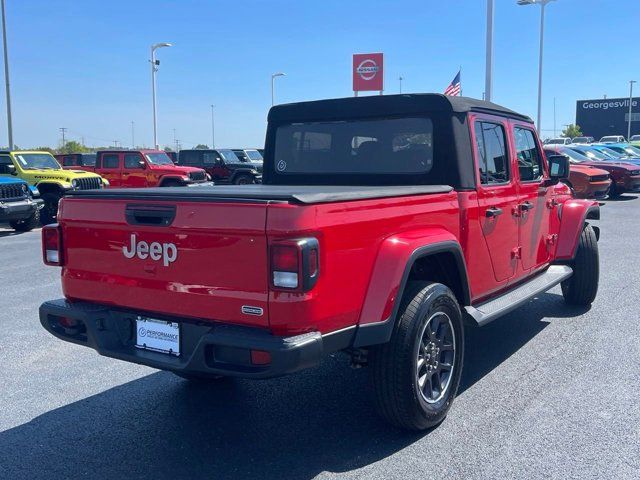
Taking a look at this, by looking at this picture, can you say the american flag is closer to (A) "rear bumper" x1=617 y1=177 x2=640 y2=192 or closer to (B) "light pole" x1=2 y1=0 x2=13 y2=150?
(A) "rear bumper" x1=617 y1=177 x2=640 y2=192

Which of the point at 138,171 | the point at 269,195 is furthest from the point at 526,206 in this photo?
the point at 138,171

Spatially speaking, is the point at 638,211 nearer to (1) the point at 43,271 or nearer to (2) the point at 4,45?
(1) the point at 43,271

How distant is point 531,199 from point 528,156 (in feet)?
1.57

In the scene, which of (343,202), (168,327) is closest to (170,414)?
(168,327)

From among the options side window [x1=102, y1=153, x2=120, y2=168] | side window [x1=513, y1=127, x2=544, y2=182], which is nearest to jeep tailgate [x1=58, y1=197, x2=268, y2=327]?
side window [x1=513, y1=127, x2=544, y2=182]

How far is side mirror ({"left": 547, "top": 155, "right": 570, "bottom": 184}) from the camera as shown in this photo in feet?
19.3

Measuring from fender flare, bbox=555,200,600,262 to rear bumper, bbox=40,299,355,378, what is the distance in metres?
3.59

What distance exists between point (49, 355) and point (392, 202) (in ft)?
11.3

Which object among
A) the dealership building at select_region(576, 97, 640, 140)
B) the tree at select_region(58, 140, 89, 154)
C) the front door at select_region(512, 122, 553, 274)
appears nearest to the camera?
the front door at select_region(512, 122, 553, 274)

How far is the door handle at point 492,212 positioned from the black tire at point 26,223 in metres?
12.2

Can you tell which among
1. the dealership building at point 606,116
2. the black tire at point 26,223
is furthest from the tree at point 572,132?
the black tire at point 26,223

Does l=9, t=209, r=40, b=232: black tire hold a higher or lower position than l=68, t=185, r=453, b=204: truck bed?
lower

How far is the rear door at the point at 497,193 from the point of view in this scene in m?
4.62

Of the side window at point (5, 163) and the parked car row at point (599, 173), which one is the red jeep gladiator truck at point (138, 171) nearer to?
the side window at point (5, 163)
